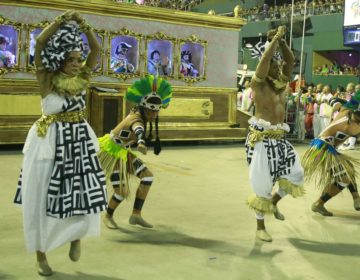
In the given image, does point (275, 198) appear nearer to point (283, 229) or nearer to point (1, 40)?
point (283, 229)

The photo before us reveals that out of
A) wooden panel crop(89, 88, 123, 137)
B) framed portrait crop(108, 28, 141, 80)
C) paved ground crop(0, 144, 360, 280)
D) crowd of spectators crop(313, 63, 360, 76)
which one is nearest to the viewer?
paved ground crop(0, 144, 360, 280)

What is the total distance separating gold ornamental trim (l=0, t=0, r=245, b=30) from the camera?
9.91 metres

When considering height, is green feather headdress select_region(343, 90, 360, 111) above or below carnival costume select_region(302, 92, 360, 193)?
above

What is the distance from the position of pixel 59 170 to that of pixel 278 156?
6.39ft

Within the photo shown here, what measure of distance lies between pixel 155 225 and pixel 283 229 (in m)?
1.19

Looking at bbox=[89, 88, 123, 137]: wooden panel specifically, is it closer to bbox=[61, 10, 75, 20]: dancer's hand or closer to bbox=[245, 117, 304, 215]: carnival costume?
bbox=[245, 117, 304, 215]: carnival costume

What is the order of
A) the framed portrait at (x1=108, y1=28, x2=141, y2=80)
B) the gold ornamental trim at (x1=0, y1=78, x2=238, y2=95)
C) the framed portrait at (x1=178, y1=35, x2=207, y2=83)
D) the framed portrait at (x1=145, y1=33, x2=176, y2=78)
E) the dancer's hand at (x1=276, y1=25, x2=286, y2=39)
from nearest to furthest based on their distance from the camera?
the dancer's hand at (x1=276, y1=25, x2=286, y2=39) → the gold ornamental trim at (x1=0, y1=78, x2=238, y2=95) → the framed portrait at (x1=108, y1=28, x2=141, y2=80) → the framed portrait at (x1=145, y1=33, x2=176, y2=78) → the framed portrait at (x1=178, y1=35, x2=207, y2=83)

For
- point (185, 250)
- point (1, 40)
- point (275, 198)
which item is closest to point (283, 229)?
point (275, 198)

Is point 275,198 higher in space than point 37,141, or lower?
lower

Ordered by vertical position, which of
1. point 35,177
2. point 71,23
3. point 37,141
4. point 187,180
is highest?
point 71,23

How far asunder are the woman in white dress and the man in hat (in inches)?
293

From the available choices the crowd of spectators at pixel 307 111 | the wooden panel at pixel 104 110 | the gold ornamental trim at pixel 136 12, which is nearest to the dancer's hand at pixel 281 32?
the wooden panel at pixel 104 110

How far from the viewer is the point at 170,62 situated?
1153 cm

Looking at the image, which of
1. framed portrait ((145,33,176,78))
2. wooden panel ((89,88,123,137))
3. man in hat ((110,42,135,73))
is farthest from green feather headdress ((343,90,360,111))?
man in hat ((110,42,135,73))
